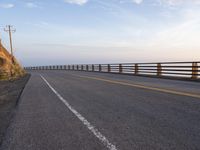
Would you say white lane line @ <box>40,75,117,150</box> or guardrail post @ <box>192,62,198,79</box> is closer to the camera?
white lane line @ <box>40,75,117,150</box>

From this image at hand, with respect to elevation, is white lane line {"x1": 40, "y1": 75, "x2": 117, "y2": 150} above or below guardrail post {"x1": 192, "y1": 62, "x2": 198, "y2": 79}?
below

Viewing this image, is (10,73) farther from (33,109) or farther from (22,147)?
(22,147)

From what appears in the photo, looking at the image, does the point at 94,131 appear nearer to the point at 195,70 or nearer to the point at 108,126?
the point at 108,126

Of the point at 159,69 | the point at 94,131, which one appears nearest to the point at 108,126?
the point at 94,131

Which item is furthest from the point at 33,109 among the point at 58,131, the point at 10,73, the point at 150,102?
the point at 10,73

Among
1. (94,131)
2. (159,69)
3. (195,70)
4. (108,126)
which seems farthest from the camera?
(159,69)

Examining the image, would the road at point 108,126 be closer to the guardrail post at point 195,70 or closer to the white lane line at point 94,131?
the white lane line at point 94,131

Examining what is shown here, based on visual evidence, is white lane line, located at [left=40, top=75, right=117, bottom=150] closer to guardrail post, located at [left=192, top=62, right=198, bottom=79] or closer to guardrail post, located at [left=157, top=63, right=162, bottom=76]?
guardrail post, located at [left=192, top=62, right=198, bottom=79]

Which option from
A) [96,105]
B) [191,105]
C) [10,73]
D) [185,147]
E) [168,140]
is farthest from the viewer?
[10,73]

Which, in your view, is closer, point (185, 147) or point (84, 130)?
point (185, 147)

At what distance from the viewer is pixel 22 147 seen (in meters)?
4.24

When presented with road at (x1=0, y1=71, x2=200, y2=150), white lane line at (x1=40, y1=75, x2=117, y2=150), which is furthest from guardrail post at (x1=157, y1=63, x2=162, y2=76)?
white lane line at (x1=40, y1=75, x2=117, y2=150)

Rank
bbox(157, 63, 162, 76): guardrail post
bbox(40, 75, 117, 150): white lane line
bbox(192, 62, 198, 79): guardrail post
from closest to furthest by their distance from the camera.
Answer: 1. bbox(40, 75, 117, 150): white lane line
2. bbox(192, 62, 198, 79): guardrail post
3. bbox(157, 63, 162, 76): guardrail post

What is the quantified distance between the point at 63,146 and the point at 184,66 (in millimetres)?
17149
